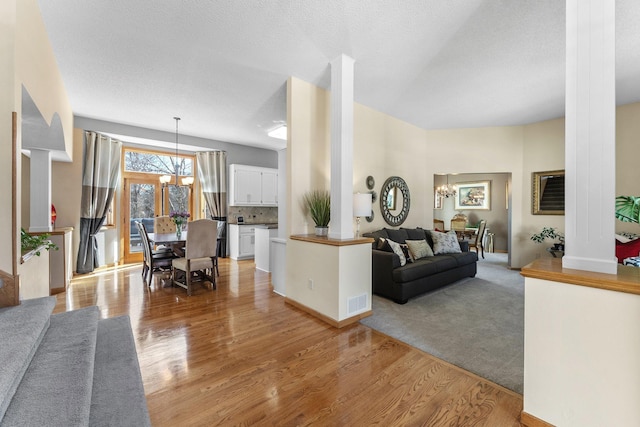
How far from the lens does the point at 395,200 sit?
16.7ft

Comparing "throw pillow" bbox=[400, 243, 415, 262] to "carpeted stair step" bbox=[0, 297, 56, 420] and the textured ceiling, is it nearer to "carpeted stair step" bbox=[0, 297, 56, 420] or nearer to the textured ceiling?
the textured ceiling

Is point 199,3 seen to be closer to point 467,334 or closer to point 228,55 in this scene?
point 228,55

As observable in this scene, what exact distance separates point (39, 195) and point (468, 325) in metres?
5.81

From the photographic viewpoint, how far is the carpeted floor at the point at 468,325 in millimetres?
2156

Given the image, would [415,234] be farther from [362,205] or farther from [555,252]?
[555,252]

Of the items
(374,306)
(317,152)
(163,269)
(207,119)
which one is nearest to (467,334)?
(374,306)

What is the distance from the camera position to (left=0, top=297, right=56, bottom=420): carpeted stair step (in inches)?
37.6

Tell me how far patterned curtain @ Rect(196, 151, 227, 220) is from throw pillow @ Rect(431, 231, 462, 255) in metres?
4.86

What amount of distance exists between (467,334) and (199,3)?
384cm

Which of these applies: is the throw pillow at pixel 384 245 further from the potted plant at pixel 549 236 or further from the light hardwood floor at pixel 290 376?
the potted plant at pixel 549 236

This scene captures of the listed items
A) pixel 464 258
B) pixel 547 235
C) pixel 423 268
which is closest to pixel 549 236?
pixel 547 235

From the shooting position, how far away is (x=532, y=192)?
532 centimetres

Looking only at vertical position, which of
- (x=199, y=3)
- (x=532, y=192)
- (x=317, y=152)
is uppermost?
(x=199, y=3)

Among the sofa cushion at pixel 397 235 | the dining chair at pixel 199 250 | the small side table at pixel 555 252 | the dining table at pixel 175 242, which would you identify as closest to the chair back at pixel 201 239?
the dining chair at pixel 199 250
